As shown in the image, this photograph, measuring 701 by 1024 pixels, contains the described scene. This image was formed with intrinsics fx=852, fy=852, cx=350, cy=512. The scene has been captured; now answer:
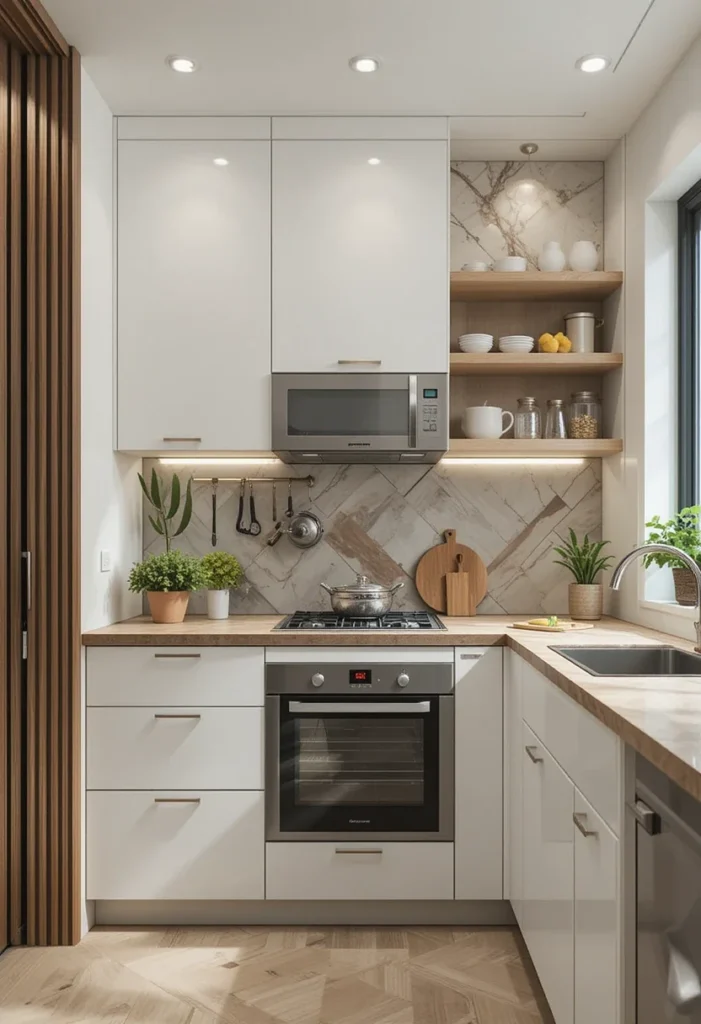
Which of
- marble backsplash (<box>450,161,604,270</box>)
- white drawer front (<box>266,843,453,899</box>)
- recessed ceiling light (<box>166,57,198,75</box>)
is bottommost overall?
white drawer front (<box>266,843,453,899</box>)

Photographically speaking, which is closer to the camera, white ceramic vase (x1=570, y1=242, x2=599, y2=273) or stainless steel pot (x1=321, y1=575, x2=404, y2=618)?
stainless steel pot (x1=321, y1=575, x2=404, y2=618)

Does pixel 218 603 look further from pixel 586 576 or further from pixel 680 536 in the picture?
pixel 680 536

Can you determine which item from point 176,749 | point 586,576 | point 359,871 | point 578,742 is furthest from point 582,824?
point 586,576

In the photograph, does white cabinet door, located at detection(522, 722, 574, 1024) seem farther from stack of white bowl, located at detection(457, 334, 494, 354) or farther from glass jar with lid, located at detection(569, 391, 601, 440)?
stack of white bowl, located at detection(457, 334, 494, 354)

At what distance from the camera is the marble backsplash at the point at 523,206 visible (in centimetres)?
341

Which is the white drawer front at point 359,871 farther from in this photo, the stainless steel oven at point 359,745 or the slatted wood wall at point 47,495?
the slatted wood wall at point 47,495

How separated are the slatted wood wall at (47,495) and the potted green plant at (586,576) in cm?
179

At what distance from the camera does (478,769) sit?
276cm

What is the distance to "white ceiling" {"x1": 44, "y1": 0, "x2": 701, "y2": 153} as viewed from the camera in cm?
241

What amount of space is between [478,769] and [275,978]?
2.84ft

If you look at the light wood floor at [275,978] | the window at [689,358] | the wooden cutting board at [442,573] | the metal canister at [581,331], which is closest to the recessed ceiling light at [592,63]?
the window at [689,358]

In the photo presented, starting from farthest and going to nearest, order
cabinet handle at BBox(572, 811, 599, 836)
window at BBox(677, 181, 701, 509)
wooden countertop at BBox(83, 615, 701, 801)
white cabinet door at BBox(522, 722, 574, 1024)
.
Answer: window at BBox(677, 181, 701, 509)
white cabinet door at BBox(522, 722, 574, 1024)
cabinet handle at BBox(572, 811, 599, 836)
wooden countertop at BBox(83, 615, 701, 801)

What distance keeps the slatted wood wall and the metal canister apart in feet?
5.98

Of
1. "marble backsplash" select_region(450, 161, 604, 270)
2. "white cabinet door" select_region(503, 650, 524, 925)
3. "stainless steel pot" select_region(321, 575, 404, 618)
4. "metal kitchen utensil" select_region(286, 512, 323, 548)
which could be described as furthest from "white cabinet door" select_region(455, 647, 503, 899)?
"marble backsplash" select_region(450, 161, 604, 270)
